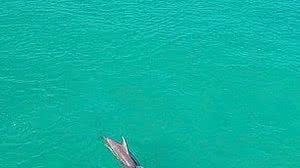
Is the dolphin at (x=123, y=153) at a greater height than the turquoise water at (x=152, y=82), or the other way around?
the turquoise water at (x=152, y=82)

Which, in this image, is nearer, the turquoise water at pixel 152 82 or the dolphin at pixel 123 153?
the dolphin at pixel 123 153

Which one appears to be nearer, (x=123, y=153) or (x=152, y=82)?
(x=123, y=153)

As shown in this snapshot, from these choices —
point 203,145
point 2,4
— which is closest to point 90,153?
point 203,145

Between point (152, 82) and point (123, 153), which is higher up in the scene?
point (152, 82)

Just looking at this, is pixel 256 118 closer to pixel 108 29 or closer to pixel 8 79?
pixel 108 29

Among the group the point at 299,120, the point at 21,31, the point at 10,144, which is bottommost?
the point at 299,120
